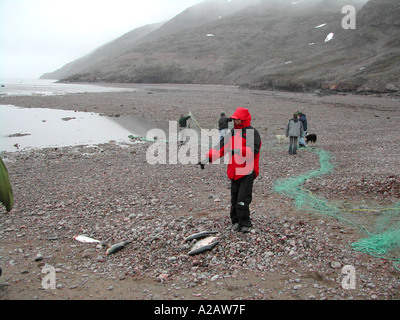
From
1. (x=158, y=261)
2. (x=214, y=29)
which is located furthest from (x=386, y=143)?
(x=214, y=29)

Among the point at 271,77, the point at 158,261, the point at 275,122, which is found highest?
the point at 271,77

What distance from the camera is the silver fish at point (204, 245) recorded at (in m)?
6.03

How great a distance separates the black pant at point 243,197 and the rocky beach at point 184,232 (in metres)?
0.29

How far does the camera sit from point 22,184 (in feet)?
36.8

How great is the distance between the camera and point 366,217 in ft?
24.5

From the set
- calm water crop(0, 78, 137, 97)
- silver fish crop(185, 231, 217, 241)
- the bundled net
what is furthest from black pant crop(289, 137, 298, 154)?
calm water crop(0, 78, 137, 97)

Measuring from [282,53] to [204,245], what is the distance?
9544 centimetres

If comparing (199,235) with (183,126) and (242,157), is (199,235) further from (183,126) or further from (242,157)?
(183,126)

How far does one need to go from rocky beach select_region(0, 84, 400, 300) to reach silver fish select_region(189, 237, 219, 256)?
3.8 inches

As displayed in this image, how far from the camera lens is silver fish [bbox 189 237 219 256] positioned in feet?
19.8

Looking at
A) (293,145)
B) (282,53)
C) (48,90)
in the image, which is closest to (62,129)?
(293,145)

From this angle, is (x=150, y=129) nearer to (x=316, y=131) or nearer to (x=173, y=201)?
(x=316, y=131)

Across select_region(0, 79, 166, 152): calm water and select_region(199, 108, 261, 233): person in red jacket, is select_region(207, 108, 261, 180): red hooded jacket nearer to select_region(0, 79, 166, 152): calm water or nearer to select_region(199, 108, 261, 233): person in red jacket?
select_region(199, 108, 261, 233): person in red jacket
